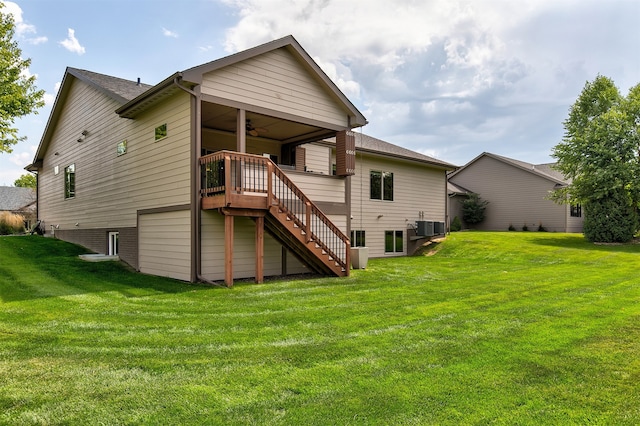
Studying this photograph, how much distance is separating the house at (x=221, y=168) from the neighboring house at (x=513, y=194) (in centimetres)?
1892

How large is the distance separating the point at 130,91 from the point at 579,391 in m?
15.2

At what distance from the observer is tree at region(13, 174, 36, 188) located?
56.5m

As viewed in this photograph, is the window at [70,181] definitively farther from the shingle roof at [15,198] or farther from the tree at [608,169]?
the shingle roof at [15,198]

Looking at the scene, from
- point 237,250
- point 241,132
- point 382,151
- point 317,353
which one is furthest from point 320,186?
point 317,353

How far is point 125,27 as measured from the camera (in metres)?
12.9

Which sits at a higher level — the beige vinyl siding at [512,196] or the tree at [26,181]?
the tree at [26,181]

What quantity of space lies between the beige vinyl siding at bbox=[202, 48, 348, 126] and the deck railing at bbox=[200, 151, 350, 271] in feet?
6.36

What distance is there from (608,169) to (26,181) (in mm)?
71571

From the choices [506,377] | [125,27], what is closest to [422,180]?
[125,27]

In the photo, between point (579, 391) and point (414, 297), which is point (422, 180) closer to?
point (414, 297)

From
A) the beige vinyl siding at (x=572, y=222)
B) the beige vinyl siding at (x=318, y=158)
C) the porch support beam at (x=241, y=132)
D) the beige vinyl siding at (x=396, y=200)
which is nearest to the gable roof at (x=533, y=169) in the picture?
the beige vinyl siding at (x=572, y=222)

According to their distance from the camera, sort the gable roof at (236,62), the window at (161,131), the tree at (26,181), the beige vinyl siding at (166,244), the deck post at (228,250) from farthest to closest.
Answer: the tree at (26,181) → the window at (161,131) → the beige vinyl siding at (166,244) → the gable roof at (236,62) → the deck post at (228,250)

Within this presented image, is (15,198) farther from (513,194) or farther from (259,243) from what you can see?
(513,194)

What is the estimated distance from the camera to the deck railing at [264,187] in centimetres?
952
